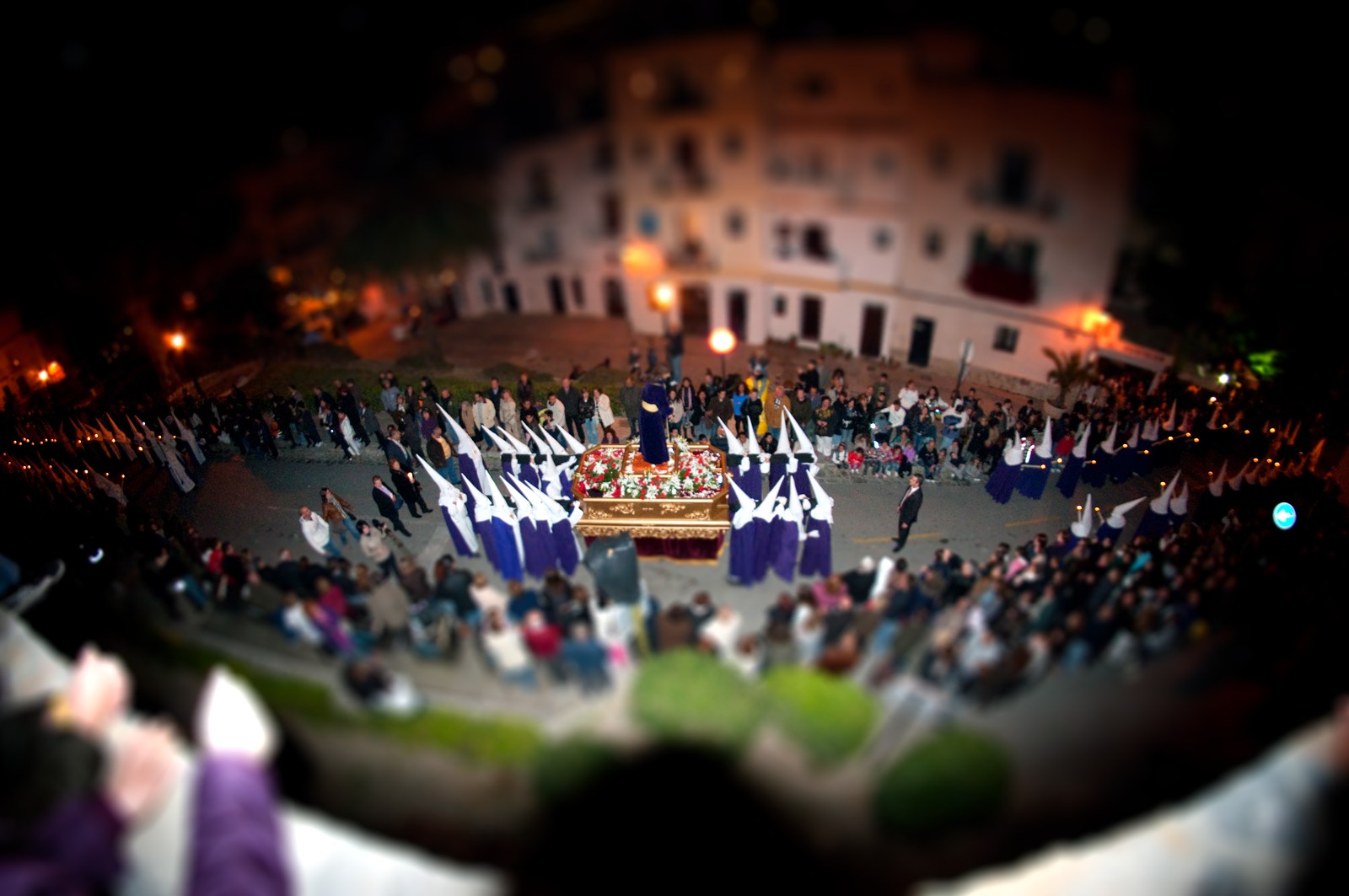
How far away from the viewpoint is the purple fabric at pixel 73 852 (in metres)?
4.82

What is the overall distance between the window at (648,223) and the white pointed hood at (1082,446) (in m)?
8.52

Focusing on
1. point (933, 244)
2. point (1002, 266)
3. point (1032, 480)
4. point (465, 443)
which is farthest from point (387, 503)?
point (1032, 480)

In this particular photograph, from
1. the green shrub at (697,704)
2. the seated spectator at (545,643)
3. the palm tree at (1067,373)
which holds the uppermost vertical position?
the palm tree at (1067,373)

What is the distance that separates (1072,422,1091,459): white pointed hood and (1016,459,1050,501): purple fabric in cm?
67

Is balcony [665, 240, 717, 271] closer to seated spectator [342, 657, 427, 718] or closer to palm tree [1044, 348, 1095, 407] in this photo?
palm tree [1044, 348, 1095, 407]

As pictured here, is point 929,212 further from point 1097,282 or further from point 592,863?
point 592,863

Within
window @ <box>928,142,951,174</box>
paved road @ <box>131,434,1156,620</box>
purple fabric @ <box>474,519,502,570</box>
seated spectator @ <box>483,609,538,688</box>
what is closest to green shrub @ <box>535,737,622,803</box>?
seated spectator @ <box>483,609,538,688</box>

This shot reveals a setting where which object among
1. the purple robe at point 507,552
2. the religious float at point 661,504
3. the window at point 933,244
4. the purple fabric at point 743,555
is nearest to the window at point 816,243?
the window at point 933,244

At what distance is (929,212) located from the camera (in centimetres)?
667

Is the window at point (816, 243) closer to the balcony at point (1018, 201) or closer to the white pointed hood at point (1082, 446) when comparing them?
the balcony at point (1018, 201)

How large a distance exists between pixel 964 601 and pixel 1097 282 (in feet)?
13.9

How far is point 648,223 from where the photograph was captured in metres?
7.34

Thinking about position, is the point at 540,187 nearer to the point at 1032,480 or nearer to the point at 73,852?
the point at 73,852

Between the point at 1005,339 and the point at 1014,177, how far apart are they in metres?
2.78
